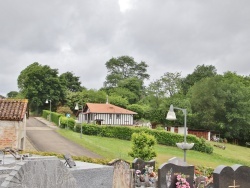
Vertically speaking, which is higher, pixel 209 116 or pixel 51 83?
pixel 51 83

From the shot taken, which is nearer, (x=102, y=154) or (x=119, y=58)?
(x=102, y=154)

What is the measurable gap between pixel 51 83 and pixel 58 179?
7737 cm

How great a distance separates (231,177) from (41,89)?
235 feet

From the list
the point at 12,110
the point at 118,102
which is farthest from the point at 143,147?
the point at 118,102

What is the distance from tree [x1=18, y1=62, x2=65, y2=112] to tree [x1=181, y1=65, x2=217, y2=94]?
→ 30.7m

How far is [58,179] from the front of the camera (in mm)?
6469

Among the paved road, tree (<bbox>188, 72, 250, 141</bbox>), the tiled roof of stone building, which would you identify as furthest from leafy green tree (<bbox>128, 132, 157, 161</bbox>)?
tree (<bbox>188, 72, 250, 141</bbox>)

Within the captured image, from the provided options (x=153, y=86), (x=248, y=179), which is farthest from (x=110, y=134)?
(x=248, y=179)

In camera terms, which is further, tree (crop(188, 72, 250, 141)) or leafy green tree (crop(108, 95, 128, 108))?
leafy green tree (crop(108, 95, 128, 108))

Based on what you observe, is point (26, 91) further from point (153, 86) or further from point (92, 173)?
point (92, 173)

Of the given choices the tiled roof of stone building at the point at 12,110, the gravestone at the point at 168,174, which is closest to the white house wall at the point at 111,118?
the tiled roof of stone building at the point at 12,110

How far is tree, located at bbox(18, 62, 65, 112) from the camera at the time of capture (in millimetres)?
80363

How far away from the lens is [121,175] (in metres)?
14.5

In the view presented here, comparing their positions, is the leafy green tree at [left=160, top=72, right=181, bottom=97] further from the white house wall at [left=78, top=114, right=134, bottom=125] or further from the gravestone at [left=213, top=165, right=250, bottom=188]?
the gravestone at [left=213, top=165, right=250, bottom=188]
